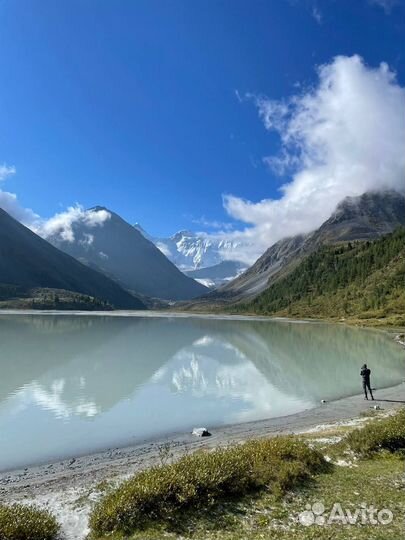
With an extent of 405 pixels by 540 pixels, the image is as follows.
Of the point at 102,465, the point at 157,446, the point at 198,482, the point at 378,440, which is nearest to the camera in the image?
the point at 198,482

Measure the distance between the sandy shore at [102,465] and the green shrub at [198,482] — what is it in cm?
135

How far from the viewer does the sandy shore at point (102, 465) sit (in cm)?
1587

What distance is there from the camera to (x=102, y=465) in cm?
2231

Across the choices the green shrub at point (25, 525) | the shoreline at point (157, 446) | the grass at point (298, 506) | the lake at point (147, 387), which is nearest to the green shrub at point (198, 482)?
the grass at point (298, 506)

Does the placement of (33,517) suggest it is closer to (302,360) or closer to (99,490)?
(99,490)

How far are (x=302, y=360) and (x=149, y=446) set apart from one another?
4413 centimetres

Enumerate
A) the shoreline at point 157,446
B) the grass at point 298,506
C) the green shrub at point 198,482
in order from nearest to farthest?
the grass at point 298,506, the green shrub at point 198,482, the shoreline at point 157,446

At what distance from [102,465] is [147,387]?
21428 millimetres

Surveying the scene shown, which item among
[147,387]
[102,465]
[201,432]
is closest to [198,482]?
[102,465]

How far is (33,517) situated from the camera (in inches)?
481

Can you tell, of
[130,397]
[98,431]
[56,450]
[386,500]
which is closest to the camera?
[386,500]

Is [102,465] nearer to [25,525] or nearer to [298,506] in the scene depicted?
[25,525]

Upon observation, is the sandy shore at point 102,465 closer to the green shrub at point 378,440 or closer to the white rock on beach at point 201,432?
the white rock on beach at point 201,432

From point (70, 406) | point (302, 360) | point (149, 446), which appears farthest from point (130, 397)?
point (302, 360)
